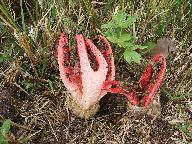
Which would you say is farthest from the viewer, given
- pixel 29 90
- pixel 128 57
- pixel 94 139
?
pixel 29 90

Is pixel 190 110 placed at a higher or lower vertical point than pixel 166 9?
lower

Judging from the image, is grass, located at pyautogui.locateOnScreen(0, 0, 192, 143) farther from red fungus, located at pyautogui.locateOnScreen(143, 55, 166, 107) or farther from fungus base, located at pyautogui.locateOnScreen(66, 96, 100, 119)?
red fungus, located at pyautogui.locateOnScreen(143, 55, 166, 107)

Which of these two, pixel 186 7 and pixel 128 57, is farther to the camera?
pixel 186 7

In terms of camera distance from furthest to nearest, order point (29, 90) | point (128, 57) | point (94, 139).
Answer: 1. point (29, 90)
2. point (94, 139)
3. point (128, 57)

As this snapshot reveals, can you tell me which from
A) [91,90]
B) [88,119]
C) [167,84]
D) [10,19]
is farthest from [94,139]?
[10,19]

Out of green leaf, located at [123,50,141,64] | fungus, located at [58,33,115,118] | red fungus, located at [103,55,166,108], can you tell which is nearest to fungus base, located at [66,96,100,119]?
fungus, located at [58,33,115,118]

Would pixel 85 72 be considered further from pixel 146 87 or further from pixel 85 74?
pixel 146 87

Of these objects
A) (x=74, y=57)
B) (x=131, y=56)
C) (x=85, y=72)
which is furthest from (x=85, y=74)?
(x=74, y=57)

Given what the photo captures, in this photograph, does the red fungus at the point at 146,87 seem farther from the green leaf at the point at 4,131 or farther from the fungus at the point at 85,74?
the green leaf at the point at 4,131

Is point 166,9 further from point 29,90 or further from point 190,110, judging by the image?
point 29,90
